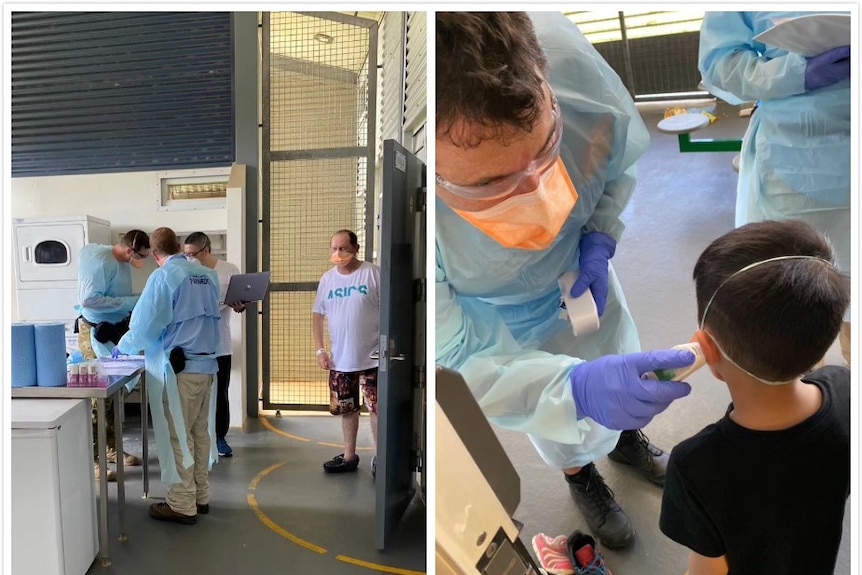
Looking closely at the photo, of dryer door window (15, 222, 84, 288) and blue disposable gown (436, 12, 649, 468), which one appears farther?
dryer door window (15, 222, 84, 288)

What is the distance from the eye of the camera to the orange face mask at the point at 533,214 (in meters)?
0.82

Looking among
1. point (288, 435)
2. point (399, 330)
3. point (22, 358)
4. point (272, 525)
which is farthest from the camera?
point (288, 435)

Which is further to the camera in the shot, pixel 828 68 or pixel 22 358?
pixel 22 358

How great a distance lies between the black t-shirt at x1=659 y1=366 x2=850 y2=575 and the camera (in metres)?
0.79

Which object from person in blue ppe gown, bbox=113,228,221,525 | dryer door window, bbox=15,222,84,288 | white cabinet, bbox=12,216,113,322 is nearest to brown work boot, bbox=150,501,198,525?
person in blue ppe gown, bbox=113,228,221,525

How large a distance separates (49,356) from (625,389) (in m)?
1.76

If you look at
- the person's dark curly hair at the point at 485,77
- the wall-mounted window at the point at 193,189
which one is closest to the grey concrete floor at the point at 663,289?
the person's dark curly hair at the point at 485,77

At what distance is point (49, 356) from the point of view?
1.63 meters

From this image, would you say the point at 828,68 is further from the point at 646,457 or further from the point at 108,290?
the point at 108,290

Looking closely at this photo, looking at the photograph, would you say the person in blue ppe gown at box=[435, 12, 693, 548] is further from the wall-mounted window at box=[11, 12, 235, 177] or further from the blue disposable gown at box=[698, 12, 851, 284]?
the wall-mounted window at box=[11, 12, 235, 177]

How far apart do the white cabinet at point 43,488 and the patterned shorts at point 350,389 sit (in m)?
1.09

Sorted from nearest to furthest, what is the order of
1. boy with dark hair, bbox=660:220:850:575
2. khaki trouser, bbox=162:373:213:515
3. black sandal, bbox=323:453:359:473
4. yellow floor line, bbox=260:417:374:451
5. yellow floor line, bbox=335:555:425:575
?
boy with dark hair, bbox=660:220:850:575 → yellow floor line, bbox=335:555:425:575 → khaki trouser, bbox=162:373:213:515 → black sandal, bbox=323:453:359:473 → yellow floor line, bbox=260:417:374:451

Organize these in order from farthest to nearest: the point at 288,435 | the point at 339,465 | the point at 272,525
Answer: the point at 288,435 < the point at 339,465 < the point at 272,525

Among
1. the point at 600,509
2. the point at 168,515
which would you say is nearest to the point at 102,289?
the point at 168,515
